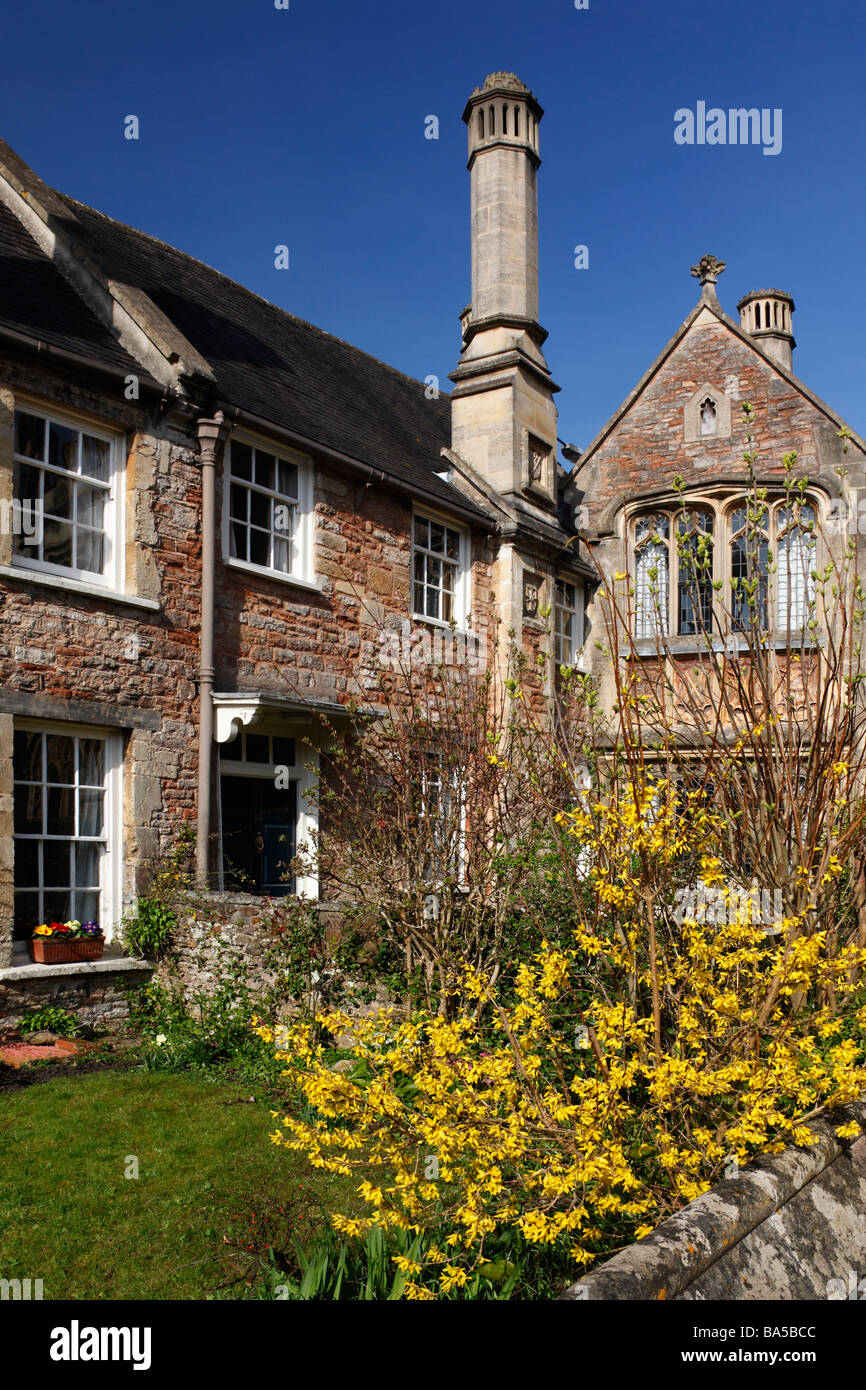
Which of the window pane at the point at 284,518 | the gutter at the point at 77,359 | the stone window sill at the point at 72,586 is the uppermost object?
the gutter at the point at 77,359

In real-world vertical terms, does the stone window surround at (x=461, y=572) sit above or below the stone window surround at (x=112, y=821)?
above

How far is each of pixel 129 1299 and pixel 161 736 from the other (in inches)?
265

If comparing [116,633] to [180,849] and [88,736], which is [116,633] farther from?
[180,849]

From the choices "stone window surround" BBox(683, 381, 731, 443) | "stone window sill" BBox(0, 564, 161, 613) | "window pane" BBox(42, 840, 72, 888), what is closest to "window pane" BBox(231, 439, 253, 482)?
"stone window sill" BBox(0, 564, 161, 613)

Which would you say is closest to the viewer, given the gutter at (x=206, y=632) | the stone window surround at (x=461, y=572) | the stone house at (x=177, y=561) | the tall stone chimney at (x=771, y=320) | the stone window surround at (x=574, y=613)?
the stone house at (x=177, y=561)

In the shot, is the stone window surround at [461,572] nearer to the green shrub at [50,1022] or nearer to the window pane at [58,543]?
the window pane at [58,543]

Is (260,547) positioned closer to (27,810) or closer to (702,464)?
(27,810)

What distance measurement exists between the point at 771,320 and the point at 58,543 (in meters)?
20.5

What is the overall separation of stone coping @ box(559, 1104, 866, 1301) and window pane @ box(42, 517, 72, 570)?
→ 8466 millimetres

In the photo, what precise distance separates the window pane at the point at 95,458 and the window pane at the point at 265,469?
6.89 feet

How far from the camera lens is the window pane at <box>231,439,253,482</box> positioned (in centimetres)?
1224

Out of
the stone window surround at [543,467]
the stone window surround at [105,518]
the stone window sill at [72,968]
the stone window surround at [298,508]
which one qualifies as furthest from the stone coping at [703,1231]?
the stone window surround at [543,467]

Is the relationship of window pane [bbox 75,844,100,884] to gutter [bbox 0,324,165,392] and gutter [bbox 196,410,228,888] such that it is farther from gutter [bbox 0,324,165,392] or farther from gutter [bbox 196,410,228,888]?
gutter [bbox 0,324,165,392]

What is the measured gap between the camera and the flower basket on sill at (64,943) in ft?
31.1
